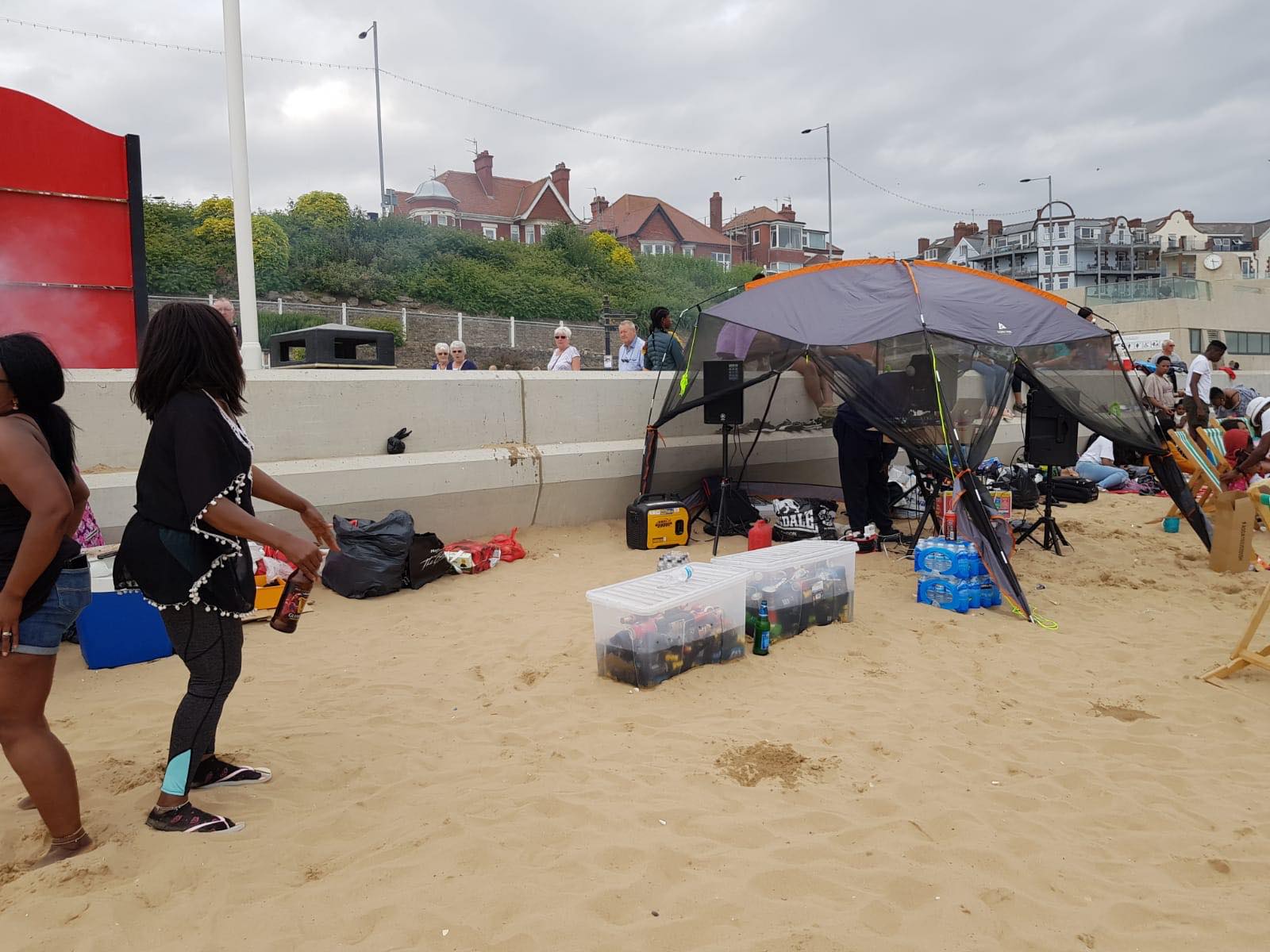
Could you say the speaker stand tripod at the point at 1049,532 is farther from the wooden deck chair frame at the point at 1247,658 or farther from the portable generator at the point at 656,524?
the portable generator at the point at 656,524

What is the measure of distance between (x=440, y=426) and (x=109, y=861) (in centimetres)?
512

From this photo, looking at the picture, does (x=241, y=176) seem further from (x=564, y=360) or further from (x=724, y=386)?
(x=724, y=386)

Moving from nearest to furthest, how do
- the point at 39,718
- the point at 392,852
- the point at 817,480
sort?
1. the point at 39,718
2. the point at 392,852
3. the point at 817,480

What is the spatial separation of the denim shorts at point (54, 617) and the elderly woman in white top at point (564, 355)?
22.9 feet

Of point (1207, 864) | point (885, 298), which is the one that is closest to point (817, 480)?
point (885, 298)

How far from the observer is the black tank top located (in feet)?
8.46

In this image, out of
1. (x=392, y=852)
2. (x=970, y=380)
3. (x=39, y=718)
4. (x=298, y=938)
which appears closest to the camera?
(x=298, y=938)

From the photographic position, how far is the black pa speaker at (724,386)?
8.19m

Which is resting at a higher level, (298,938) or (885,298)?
(885,298)

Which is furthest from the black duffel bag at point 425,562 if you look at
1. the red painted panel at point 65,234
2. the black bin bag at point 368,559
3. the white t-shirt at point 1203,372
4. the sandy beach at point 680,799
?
the white t-shirt at point 1203,372

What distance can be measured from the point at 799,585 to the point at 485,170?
2002 inches

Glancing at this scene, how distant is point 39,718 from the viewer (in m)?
2.72

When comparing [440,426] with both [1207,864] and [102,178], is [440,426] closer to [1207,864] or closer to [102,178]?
[102,178]

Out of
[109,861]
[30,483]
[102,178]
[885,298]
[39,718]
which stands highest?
[102,178]
